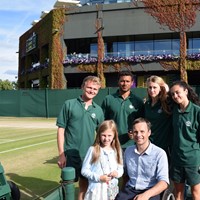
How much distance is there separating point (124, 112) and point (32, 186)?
257 cm

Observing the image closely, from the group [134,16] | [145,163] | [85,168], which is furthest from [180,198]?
[134,16]

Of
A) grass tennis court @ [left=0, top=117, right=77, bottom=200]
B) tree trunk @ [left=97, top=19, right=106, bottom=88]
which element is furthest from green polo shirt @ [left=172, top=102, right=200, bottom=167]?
tree trunk @ [left=97, top=19, right=106, bottom=88]

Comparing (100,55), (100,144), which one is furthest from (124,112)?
(100,55)

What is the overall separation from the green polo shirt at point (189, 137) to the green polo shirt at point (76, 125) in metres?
1.06

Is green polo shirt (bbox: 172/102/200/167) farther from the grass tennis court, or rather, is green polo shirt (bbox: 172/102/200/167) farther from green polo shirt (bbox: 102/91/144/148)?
the grass tennis court

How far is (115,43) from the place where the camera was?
1348 inches

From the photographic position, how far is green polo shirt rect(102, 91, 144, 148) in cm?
471

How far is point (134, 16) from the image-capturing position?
31.4 m

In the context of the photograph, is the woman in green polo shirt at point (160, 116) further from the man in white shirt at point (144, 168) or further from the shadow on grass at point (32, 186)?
the shadow on grass at point (32, 186)

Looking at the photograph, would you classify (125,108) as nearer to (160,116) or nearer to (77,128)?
(160,116)

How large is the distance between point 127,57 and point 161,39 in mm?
3663

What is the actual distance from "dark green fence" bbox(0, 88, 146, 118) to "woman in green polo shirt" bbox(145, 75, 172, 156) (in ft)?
66.8

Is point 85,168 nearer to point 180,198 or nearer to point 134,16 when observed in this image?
point 180,198

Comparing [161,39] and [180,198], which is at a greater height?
[161,39]
